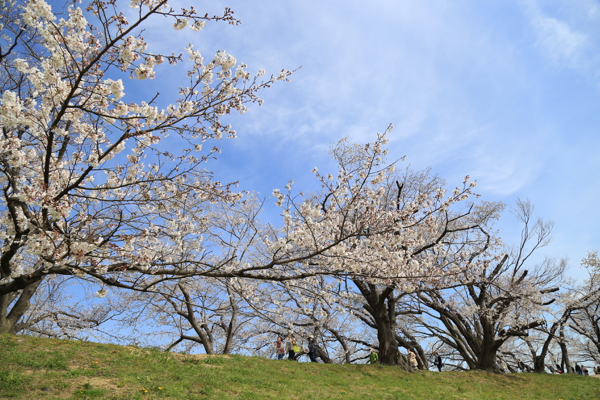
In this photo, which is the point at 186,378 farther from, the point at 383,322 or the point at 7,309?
the point at 383,322

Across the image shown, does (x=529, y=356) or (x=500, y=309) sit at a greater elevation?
(x=500, y=309)

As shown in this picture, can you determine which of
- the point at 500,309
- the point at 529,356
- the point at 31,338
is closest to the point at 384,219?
the point at 31,338

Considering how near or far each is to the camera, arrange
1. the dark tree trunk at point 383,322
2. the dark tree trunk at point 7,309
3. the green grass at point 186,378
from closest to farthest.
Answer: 1. the green grass at point 186,378
2. the dark tree trunk at point 7,309
3. the dark tree trunk at point 383,322

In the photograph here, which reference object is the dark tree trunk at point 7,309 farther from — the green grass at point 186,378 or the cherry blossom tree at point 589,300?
the cherry blossom tree at point 589,300

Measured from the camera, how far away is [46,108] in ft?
14.6

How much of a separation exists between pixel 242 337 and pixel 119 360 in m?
10.9

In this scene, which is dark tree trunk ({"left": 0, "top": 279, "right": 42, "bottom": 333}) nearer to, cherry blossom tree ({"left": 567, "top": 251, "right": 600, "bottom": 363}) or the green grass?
the green grass

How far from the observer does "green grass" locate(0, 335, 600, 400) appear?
21.3 feet

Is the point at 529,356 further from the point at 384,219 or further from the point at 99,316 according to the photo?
the point at 99,316

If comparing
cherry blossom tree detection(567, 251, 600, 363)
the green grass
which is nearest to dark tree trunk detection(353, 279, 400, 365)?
the green grass

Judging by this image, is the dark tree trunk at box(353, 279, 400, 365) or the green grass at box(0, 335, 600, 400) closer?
the green grass at box(0, 335, 600, 400)

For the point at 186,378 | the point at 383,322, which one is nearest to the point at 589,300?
the point at 383,322

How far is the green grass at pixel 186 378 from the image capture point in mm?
6488

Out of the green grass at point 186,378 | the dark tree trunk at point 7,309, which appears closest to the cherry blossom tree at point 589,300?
the green grass at point 186,378
